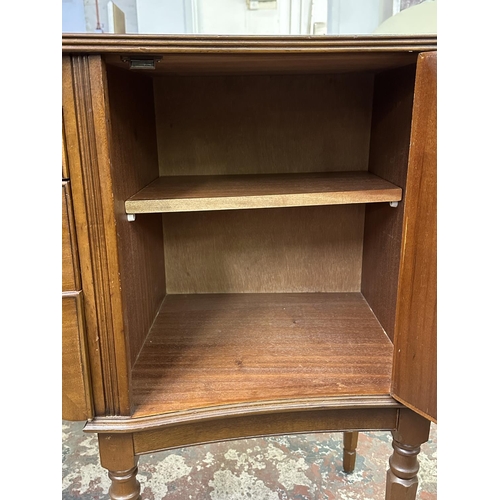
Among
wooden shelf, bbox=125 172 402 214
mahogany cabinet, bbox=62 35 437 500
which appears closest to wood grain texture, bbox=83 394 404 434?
mahogany cabinet, bbox=62 35 437 500

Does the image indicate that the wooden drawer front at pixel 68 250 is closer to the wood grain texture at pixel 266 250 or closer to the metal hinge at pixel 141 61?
the metal hinge at pixel 141 61

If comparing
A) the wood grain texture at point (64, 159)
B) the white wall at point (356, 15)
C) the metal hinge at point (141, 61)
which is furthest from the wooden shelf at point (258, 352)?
the white wall at point (356, 15)

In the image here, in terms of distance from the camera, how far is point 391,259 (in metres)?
0.83

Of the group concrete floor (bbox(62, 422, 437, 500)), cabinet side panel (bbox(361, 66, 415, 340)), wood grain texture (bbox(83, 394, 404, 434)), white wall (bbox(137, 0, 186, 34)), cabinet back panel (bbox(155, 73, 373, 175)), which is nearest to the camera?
wood grain texture (bbox(83, 394, 404, 434))

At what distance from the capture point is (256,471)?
118 cm

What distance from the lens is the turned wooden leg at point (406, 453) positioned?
72 centimetres

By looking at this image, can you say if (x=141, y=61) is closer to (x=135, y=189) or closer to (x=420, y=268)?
(x=135, y=189)

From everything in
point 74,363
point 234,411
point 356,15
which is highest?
point 356,15

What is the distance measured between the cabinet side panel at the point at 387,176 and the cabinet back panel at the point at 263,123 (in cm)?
6

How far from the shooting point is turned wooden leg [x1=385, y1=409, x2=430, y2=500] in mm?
717

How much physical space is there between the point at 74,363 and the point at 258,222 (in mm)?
572

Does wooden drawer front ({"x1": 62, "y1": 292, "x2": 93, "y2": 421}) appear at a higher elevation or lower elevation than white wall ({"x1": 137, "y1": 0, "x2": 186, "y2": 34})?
lower

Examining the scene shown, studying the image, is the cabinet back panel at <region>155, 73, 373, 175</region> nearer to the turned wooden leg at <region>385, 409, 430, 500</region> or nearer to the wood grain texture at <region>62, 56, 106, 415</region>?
the wood grain texture at <region>62, 56, 106, 415</region>

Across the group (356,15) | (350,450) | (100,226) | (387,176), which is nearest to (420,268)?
(387,176)
